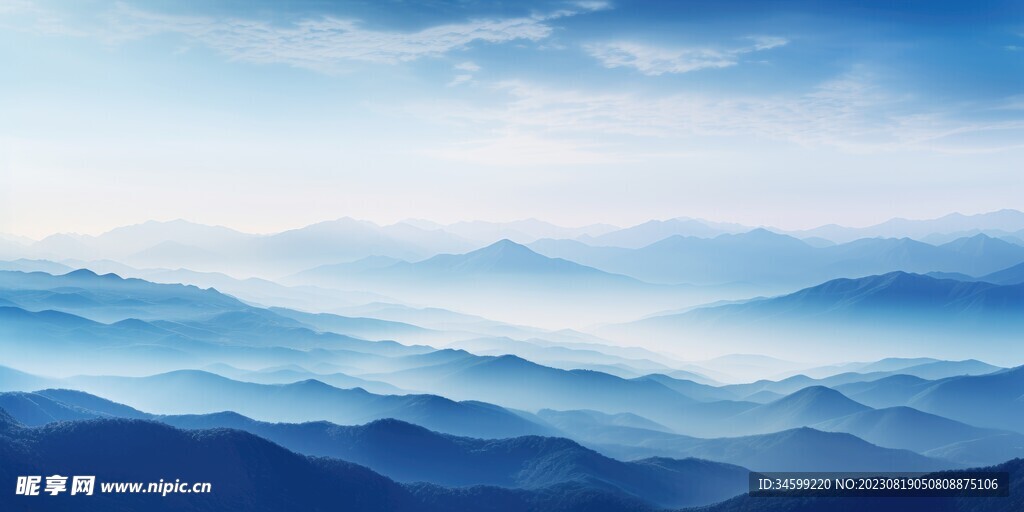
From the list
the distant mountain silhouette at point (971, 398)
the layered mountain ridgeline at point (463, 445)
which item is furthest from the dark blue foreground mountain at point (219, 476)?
the distant mountain silhouette at point (971, 398)

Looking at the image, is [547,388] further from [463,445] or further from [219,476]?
[219,476]

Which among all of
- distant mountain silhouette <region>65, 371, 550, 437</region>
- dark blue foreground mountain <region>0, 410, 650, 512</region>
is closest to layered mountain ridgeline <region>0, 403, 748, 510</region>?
dark blue foreground mountain <region>0, 410, 650, 512</region>

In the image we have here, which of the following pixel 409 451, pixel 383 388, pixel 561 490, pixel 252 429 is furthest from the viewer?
pixel 383 388

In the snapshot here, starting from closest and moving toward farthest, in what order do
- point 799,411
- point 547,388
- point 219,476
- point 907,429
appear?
point 219,476, point 907,429, point 799,411, point 547,388

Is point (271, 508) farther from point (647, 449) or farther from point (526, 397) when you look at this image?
point (526, 397)

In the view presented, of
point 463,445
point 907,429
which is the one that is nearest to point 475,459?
point 463,445

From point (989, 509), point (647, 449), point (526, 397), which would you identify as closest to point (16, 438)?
point (989, 509)

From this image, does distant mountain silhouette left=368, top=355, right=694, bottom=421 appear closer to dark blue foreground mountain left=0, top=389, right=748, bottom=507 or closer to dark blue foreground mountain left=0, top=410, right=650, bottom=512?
dark blue foreground mountain left=0, top=389, right=748, bottom=507

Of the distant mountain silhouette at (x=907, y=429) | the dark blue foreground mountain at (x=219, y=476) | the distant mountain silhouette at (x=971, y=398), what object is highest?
the distant mountain silhouette at (x=971, y=398)

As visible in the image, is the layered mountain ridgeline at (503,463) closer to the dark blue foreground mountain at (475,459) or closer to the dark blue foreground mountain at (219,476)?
the dark blue foreground mountain at (475,459)

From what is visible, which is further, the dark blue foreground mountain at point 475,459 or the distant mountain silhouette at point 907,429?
the distant mountain silhouette at point 907,429

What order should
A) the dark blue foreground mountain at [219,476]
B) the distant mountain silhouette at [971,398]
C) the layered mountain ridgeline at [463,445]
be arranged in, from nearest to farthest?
the dark blue foreground mountain at [219,476] < the layered mountain ridgeline at [463,445] < the distant mountain silhouette at [971,398]
